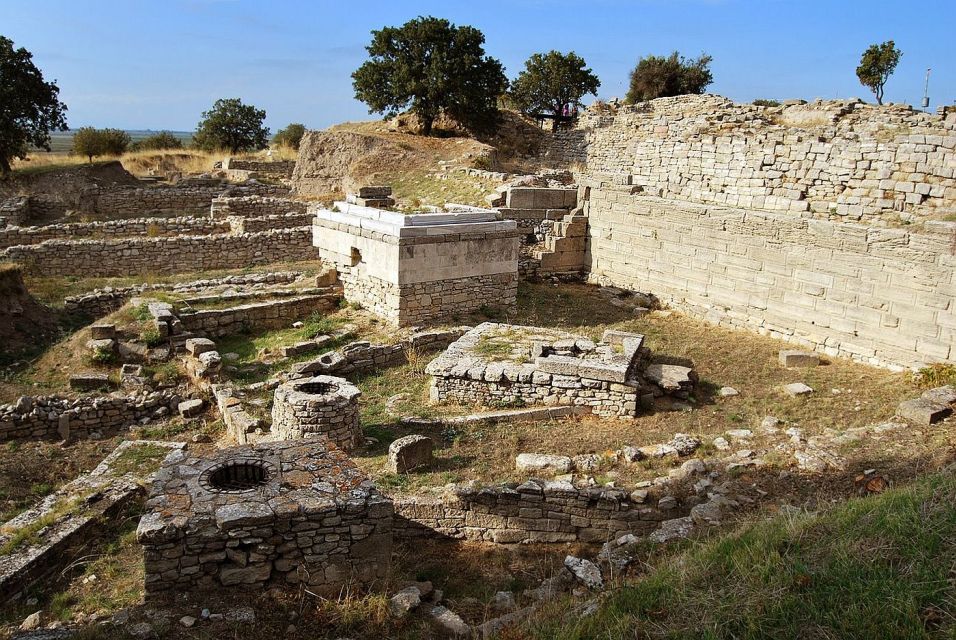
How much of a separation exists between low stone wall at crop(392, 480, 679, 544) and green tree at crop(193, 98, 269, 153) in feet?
117

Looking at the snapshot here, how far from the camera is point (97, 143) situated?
2958cm

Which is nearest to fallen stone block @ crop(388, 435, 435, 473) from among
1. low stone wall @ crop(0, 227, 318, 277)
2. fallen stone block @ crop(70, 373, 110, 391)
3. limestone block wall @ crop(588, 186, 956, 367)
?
fallen stone block @ crop(70, 373, 110, 391)

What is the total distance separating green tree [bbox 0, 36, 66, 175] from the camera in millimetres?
23188

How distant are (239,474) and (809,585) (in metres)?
4.60

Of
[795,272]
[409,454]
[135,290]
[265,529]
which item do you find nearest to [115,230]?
[135,290]

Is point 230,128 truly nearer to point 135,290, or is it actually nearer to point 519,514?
point 135,290

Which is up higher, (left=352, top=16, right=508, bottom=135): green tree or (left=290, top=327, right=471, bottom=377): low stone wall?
(left=352, top=16, right=508, bottom=135): green tree

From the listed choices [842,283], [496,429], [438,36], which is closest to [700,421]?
[496,429]

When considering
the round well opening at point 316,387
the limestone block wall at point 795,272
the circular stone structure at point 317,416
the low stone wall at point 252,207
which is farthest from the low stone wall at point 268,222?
the circular stone structure at point 317,416

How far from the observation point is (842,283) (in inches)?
413

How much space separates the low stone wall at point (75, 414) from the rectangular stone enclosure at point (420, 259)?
3.85 metres

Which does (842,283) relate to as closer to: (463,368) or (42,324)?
(463,368)

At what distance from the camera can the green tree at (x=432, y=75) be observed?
27953 millimetres

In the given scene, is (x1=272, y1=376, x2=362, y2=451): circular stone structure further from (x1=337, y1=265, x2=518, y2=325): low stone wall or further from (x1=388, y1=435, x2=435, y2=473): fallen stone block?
(x1=337, y1=265, x2=518, y2=325): low stone wall
